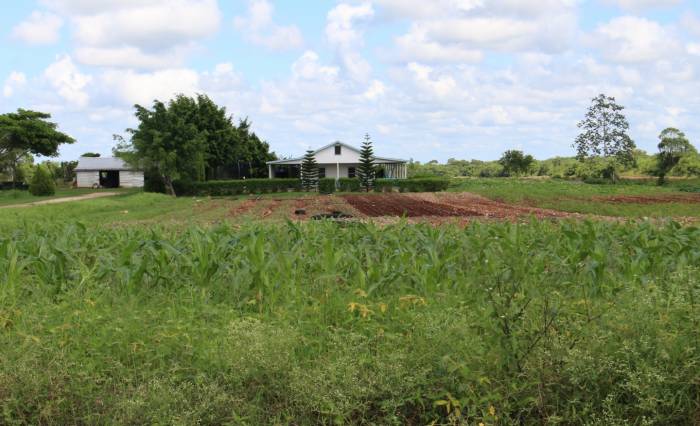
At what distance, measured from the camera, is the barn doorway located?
61.7 metres

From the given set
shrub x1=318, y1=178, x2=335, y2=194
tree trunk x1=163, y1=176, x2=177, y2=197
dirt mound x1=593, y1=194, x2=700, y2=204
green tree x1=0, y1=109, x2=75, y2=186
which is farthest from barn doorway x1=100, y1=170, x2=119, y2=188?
dirt mound x1=593, y1=194, x2=700, y2=204

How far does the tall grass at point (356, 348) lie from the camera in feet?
11.4

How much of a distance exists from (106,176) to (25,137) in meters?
11.7

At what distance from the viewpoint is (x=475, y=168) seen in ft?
319

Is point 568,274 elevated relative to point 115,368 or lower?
elevated

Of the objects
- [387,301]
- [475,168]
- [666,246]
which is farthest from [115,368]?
[475,168]

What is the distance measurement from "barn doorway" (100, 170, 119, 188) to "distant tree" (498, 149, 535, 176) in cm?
4883

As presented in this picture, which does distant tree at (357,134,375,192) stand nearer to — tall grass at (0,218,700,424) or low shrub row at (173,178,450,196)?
low shrub row at (173,178,450,196)

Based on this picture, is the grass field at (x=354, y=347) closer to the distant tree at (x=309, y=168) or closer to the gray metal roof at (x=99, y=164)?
the distant tree at (x=309, y=168)

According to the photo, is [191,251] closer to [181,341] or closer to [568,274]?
[181,341]

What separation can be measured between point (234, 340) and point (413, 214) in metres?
16.8

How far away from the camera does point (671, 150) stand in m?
59.8

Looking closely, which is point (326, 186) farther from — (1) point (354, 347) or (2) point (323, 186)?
(1) point (354, 347)

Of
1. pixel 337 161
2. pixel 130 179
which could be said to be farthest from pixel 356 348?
pixel 130 179
